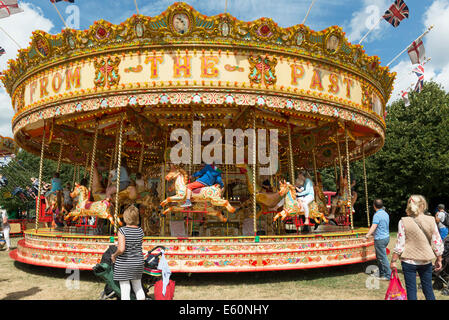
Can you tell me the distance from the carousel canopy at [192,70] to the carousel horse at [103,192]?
6.01 ft

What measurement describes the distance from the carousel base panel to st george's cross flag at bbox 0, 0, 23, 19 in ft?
21.4

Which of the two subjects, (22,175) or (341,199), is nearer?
(341,199)

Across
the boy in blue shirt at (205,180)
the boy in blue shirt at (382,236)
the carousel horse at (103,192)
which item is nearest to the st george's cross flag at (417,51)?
the boy in blue shirt at (382,236)

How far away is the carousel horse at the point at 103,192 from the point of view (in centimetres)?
983

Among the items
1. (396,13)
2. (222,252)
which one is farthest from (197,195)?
(396,13)

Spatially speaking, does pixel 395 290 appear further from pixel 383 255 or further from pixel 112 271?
pixel 112 271

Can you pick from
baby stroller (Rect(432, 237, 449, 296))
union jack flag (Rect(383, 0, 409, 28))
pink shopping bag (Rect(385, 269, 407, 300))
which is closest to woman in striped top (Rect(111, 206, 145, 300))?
pink shopping bag (Rect(385, 269, 407, 300))

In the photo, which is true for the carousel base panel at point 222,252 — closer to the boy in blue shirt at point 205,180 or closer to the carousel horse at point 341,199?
the boy in blue shirt at point 205,180

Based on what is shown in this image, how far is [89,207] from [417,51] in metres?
12.5

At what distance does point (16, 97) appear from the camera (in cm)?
1128

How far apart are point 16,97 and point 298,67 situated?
9.47m

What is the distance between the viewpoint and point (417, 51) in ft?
40.1
